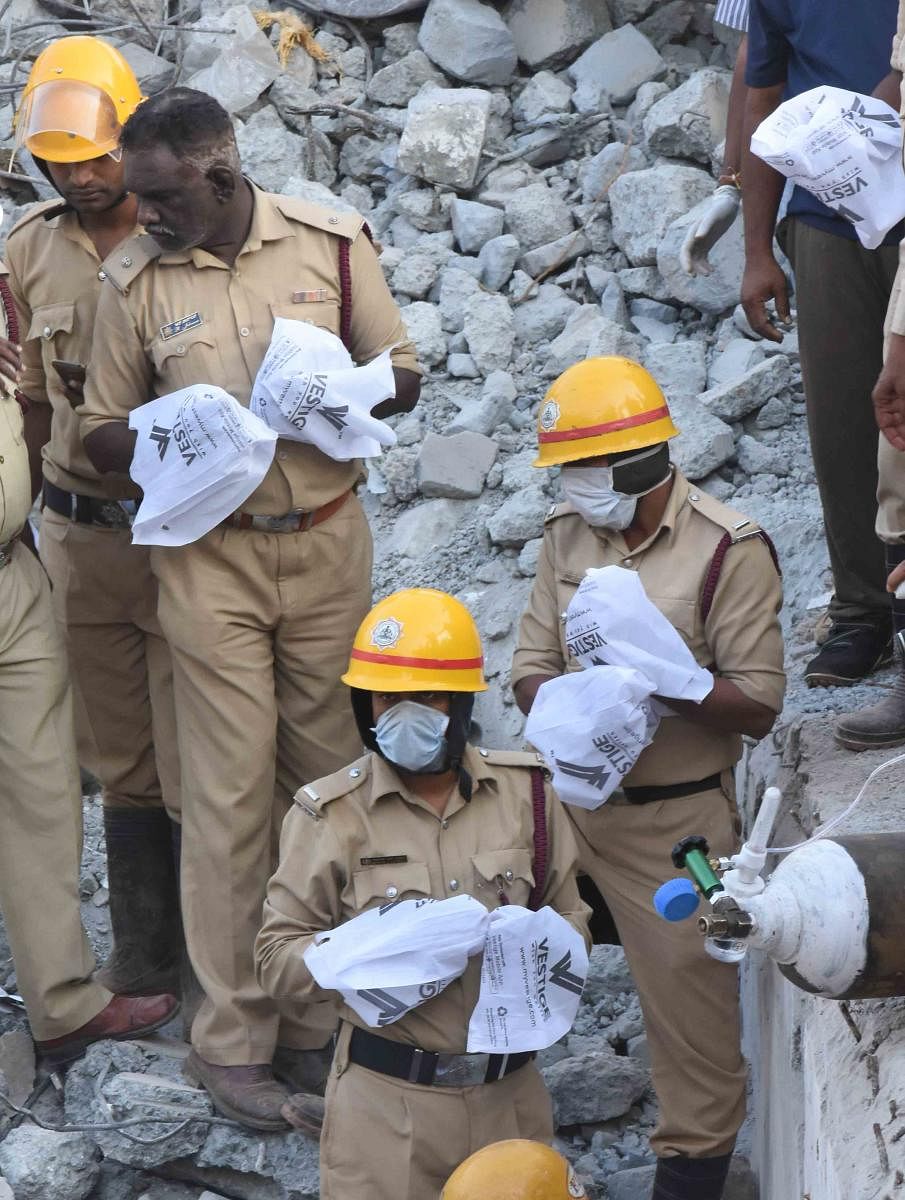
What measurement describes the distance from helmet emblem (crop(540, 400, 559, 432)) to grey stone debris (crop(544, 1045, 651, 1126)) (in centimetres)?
177

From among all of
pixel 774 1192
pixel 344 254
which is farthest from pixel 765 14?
pixel 774 1192

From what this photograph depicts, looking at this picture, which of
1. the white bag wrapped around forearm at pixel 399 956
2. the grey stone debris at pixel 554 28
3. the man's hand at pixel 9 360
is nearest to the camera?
the white bag wrapped around forearm at pixel 399 956

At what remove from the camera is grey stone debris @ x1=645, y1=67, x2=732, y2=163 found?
6.58 metres

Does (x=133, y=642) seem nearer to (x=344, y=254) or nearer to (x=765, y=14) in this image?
(x=344, y=254)

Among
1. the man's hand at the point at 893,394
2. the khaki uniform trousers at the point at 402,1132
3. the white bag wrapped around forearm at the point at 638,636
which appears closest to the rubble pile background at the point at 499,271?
the white bag wrapped around forearm at the point at 638,636

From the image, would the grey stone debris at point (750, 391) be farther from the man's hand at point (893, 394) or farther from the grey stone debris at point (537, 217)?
the man's hand at point (893, 394)

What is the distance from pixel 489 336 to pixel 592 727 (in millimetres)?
2954

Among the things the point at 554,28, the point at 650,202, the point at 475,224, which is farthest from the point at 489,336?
the point at 554,28

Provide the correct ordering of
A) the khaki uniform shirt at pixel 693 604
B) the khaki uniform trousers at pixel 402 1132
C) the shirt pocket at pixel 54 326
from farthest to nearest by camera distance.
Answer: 1. the shirt pocket at pixel 54 326
2. the khaki uniform shirt at pixel 693 604
3. the khaki uniform trousers at pixel 402 1132

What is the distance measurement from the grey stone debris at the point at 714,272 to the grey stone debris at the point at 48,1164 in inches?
138

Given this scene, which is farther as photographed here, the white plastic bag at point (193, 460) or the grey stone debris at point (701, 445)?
the grey stone debris at point (701, 445)

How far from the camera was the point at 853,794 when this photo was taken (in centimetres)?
386

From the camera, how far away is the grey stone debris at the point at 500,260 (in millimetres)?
6660

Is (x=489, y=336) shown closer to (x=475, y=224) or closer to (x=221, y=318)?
(x=475, y=224)
